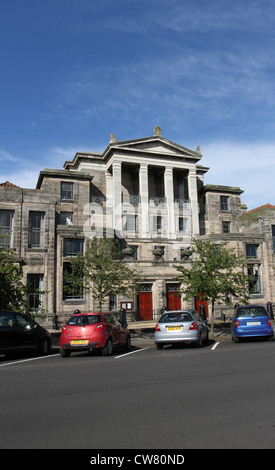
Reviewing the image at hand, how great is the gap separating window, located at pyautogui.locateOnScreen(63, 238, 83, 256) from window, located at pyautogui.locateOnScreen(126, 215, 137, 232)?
38.8ft

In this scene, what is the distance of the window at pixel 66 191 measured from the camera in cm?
3979

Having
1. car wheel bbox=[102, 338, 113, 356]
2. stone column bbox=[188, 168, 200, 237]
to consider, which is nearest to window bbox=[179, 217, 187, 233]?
stone column bbox=[188, 168, 200, 237]

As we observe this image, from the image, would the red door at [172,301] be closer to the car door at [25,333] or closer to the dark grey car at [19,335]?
the dark grey car at [19,335]

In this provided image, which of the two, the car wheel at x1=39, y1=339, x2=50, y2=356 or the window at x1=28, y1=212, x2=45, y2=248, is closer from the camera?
the car wheel at x1=39, y1=339, x2=50, y2=356

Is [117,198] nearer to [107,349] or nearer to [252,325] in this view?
[252,325]

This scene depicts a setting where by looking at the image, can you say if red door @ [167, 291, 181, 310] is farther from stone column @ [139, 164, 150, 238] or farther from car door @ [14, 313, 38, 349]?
car door @ [14, 313, 38, 349]

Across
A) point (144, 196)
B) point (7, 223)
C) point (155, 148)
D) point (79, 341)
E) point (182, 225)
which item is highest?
point (155, 148)

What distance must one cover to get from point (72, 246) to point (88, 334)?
18.5 m

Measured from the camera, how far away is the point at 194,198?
4584 centimetres

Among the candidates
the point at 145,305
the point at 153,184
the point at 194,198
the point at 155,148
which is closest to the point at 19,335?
the point at 145,305

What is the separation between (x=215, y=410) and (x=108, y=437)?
6.21 ft

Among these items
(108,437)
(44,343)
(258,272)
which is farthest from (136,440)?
(258,272)

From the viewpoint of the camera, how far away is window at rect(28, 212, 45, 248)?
30.1m

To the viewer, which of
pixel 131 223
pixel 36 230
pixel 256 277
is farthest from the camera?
pixel 131 223
